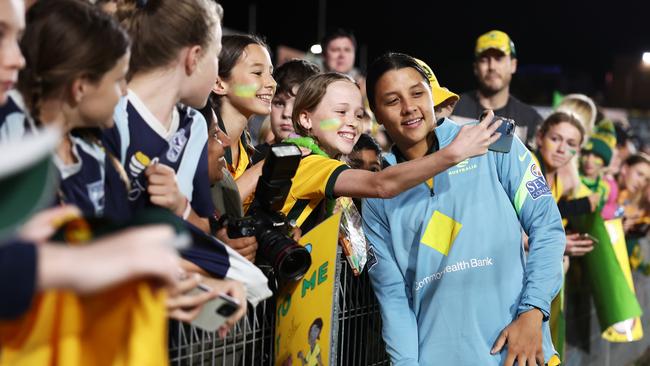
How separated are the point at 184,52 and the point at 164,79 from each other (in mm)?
94

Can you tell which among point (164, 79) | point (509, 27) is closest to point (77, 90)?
point (164, 79)

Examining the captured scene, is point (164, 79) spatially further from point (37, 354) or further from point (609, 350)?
point (609, 350)

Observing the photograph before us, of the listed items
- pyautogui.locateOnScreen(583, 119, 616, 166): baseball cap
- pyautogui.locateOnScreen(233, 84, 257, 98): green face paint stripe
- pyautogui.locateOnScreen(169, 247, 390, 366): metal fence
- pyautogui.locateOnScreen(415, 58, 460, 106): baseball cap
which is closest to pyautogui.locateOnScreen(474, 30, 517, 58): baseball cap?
pyautogui.locateOnScreen(583, 119, 616, 166): baseball cap

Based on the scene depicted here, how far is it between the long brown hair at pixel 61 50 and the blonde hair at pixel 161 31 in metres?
0.41

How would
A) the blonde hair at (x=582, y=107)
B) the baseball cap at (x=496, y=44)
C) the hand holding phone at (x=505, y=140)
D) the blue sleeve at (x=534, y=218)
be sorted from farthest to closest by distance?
the blonde hair at (x=582, y=107), the baseball cap at (x=496, y=44), the blue sleeve at (x=534, y=218), the hand holding phone at (x=505, y=140)

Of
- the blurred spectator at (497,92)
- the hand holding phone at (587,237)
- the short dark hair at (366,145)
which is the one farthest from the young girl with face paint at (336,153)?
the blurred spectator at (497,92)

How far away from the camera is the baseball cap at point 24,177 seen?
49.7 inches

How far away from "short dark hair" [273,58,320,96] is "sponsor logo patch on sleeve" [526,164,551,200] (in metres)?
1.63

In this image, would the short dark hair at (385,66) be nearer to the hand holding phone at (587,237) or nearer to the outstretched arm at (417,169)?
the outstretched arm at (417,169)

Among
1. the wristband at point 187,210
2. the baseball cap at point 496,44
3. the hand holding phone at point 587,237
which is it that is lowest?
the hand holding phone at point 587,237

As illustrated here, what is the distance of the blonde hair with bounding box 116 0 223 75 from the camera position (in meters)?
2.36

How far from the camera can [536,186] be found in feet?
10.2

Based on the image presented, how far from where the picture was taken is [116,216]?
210cm

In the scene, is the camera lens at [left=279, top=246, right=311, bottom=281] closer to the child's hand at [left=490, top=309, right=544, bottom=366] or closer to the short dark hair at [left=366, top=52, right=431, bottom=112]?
the child's hand at [left=490, top=309, right=544, bottom=366]
